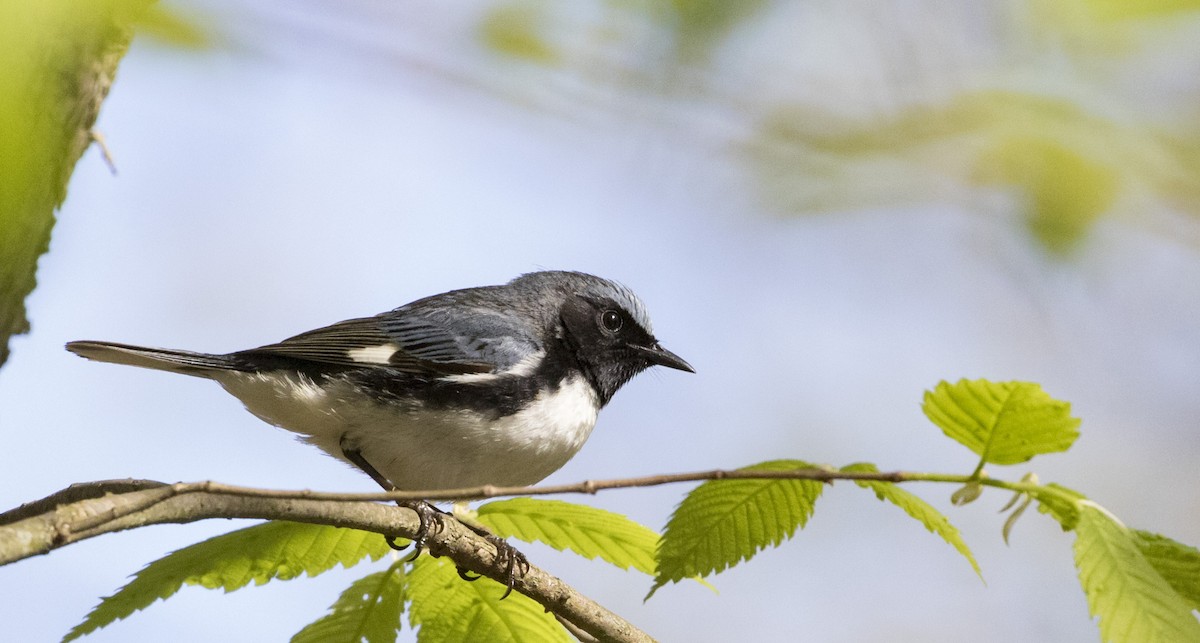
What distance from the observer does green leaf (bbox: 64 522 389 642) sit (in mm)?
2066

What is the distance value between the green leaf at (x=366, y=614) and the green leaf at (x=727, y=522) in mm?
656

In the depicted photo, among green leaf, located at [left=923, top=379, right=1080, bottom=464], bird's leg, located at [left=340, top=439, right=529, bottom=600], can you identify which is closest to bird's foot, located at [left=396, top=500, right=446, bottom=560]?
bird's leg, located at [left=340, top=439, right=529, bottom=600]

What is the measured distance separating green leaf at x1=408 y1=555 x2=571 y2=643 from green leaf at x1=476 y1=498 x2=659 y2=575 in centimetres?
15

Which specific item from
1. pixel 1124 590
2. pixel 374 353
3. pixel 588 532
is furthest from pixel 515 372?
pixel 1124 590

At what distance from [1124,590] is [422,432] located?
2.44m

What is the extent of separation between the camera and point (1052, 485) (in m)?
1.72

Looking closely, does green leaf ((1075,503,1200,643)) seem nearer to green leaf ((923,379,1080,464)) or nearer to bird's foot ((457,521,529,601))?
green leaf ((923,379,1080,464))

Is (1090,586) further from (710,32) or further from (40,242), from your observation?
(40,242)

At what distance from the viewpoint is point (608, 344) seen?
428 centimetres

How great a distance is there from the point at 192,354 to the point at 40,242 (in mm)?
1605

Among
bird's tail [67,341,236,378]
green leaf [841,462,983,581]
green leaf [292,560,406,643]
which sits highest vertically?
bird's tail [67,341,236,378]

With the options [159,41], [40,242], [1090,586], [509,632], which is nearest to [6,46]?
[40,242]

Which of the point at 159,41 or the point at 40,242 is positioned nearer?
the point at 40,242

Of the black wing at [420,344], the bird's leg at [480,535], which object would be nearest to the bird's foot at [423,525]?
the bird's leg at [480,535]
